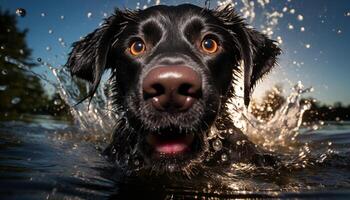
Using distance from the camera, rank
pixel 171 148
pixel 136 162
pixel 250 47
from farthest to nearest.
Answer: pixel 250 47 < pixel 136 162 < pixel 171 148

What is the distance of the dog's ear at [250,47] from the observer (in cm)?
545

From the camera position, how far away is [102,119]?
876 cm

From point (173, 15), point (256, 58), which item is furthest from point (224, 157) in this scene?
point (173, 15)

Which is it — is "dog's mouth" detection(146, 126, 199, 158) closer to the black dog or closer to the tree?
the black dog

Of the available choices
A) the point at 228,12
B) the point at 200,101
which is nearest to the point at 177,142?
the point at 200,101

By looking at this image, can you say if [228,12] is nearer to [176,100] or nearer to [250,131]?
[176,100]

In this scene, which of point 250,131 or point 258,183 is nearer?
point 258,183

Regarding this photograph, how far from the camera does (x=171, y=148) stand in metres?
4.05

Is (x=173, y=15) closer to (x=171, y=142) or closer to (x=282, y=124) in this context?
(x=171, y=142)

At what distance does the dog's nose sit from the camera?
3.14m

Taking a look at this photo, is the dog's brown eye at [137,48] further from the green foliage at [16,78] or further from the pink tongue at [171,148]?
the green foliage at [16,78]

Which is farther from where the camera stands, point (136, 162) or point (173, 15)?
point (173, 15)

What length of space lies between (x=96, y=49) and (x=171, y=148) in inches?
72.3

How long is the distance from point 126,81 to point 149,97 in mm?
1237
